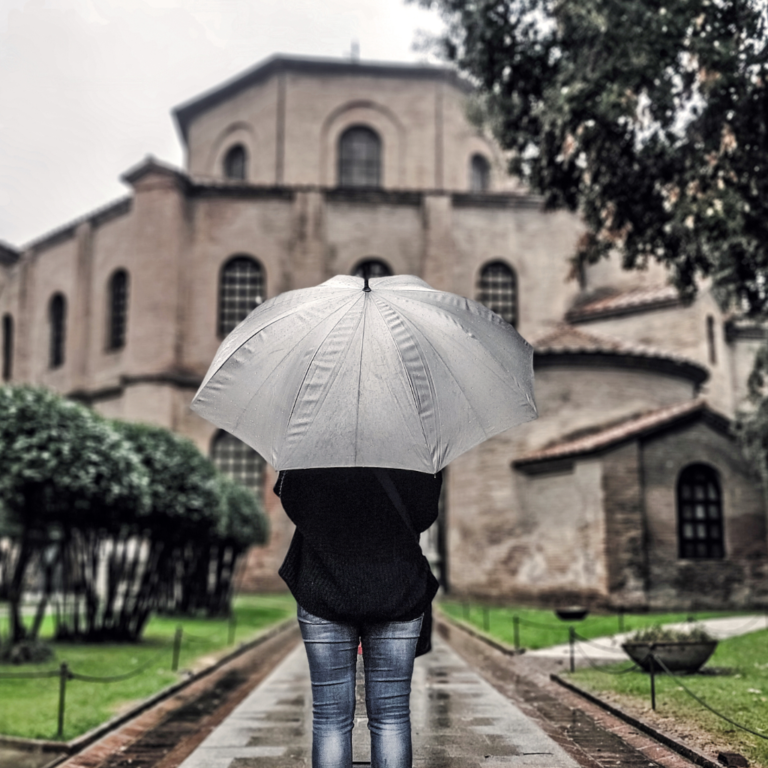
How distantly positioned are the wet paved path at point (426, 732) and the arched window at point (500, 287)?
2133cm

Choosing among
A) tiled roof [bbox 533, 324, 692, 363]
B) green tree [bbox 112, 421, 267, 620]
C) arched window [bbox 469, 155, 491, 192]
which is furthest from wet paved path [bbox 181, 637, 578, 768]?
arched window [bbox 469, 155, 491, 192]

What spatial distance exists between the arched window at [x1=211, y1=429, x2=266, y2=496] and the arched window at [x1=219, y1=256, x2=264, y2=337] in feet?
11.7

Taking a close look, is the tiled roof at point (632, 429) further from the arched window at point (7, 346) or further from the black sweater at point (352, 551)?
the arched window at point (7, 346)

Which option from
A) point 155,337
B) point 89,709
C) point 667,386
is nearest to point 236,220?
point 155,337

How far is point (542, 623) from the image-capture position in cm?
1734

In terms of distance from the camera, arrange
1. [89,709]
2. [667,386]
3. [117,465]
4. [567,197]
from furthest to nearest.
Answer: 1. [667,386]
2. [567,197]
3. [117,465]
4. [89,709]

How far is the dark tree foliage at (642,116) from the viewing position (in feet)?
32.7

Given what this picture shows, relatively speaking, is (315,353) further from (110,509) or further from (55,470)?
(110,509)

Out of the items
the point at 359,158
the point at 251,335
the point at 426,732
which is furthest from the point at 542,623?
the point at 359,158

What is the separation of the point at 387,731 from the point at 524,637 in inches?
445

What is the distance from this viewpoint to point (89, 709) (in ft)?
27.4

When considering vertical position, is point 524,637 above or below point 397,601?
below

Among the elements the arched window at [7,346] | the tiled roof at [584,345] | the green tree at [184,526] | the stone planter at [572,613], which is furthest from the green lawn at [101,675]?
the arched window at [7,346]

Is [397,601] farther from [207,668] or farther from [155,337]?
[155,337]
